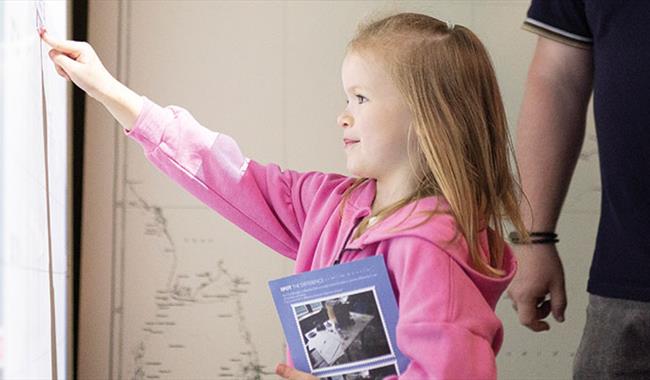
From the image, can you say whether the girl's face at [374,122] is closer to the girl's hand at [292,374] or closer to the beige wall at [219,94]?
the girl's hand at [292,374]

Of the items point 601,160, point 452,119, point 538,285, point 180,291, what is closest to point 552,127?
point 601,160

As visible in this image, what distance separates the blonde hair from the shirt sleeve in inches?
14.8

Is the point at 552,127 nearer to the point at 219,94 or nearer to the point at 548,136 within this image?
the point at 548,136

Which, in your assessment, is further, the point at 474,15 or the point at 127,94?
the point at 474,15

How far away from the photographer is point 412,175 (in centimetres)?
132

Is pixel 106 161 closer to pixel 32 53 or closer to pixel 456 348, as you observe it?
pixel 32 53

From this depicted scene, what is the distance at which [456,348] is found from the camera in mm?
1137

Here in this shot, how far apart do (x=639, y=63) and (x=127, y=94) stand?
29.8 inches

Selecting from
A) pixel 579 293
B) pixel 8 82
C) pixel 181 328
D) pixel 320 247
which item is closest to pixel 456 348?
pixel 320 247

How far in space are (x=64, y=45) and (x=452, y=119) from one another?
1.66ft

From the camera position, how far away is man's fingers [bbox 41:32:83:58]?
1.23 m

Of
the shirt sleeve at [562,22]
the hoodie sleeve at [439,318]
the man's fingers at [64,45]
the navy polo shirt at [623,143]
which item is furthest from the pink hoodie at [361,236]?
the shirt sleeve at [562,22]

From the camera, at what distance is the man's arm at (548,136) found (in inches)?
66.7

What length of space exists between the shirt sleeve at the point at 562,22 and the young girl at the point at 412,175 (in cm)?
37
